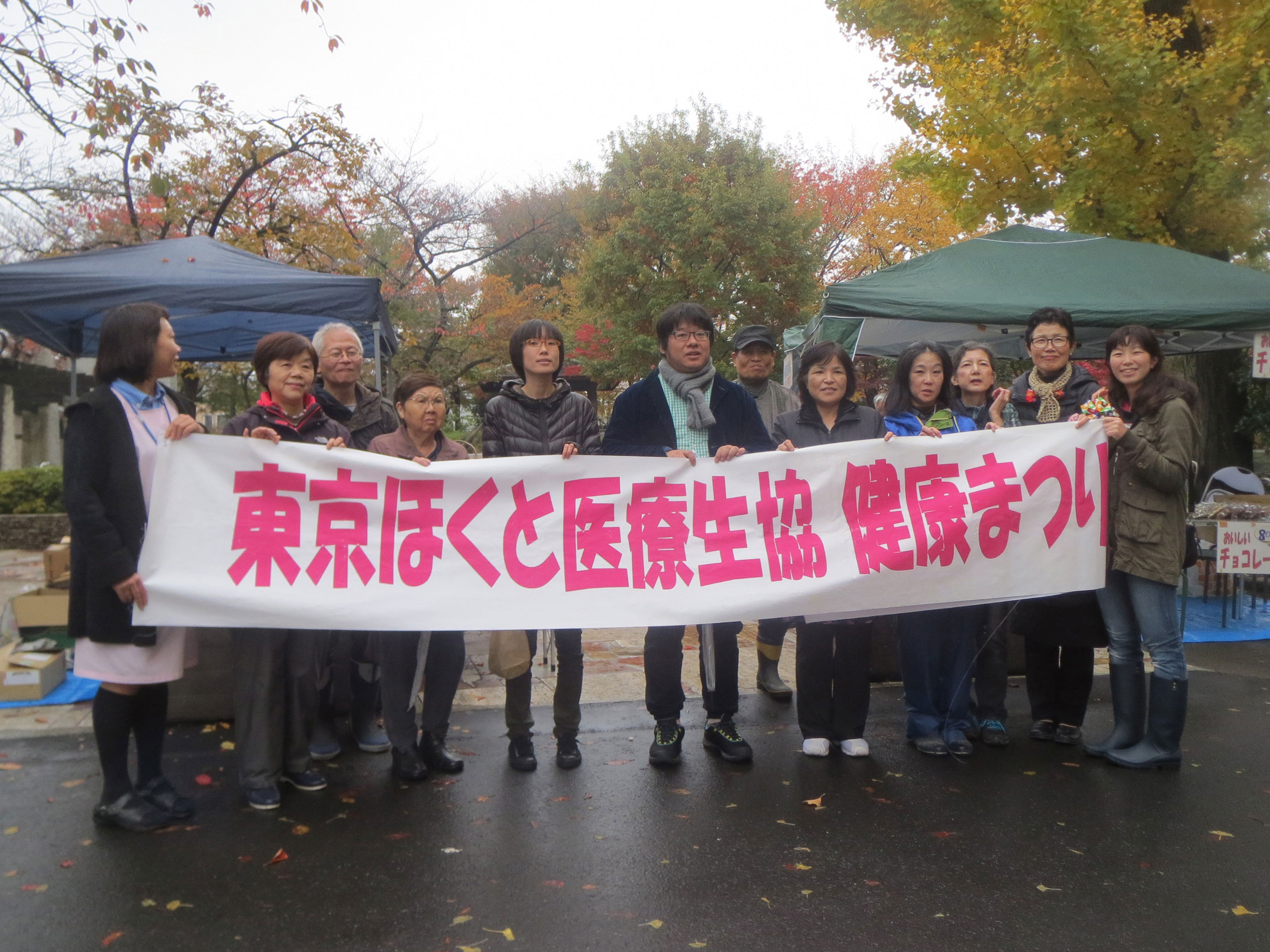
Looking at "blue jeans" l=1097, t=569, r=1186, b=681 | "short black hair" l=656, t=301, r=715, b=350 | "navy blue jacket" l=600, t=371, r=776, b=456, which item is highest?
"short black hair" l=656, t=301, r=715, b=350

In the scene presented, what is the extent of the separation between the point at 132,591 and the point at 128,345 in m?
0.86

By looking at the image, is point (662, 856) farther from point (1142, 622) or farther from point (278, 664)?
point (1142, 622)

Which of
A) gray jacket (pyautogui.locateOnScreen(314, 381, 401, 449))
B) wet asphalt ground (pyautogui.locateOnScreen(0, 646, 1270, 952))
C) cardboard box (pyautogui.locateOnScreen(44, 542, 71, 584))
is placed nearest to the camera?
wet asphalt ground (pyautogui.locateOnScreen(0, 646, 1270, 952))

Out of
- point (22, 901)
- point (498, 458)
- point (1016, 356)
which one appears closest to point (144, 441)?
point (498, 458)

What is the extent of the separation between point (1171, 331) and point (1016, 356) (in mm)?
2642

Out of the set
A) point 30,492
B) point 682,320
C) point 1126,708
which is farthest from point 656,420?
point 30,492

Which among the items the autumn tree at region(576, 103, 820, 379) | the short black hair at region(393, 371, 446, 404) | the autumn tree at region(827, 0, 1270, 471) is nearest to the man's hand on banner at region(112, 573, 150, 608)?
→ the short black hair at region(393, 371, 446, 404)

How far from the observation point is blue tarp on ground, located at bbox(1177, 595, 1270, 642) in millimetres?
6684

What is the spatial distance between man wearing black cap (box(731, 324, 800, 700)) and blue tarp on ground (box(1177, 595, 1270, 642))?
10.8 feet

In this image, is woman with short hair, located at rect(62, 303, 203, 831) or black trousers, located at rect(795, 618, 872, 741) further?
black trousers, located at rect(795, 618, 872, 741)

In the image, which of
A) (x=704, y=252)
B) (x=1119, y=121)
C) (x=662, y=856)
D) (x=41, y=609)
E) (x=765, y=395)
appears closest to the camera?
(x=662, y=856)

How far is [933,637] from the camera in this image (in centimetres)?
412

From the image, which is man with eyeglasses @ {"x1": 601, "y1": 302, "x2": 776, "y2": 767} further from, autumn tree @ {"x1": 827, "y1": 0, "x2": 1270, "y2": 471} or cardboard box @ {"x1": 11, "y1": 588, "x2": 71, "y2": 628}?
autumn tree @ {"x1": 827, "y1": 0, "x2": 1270, "y2": 471}

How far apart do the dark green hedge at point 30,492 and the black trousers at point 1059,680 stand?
12.7 m
